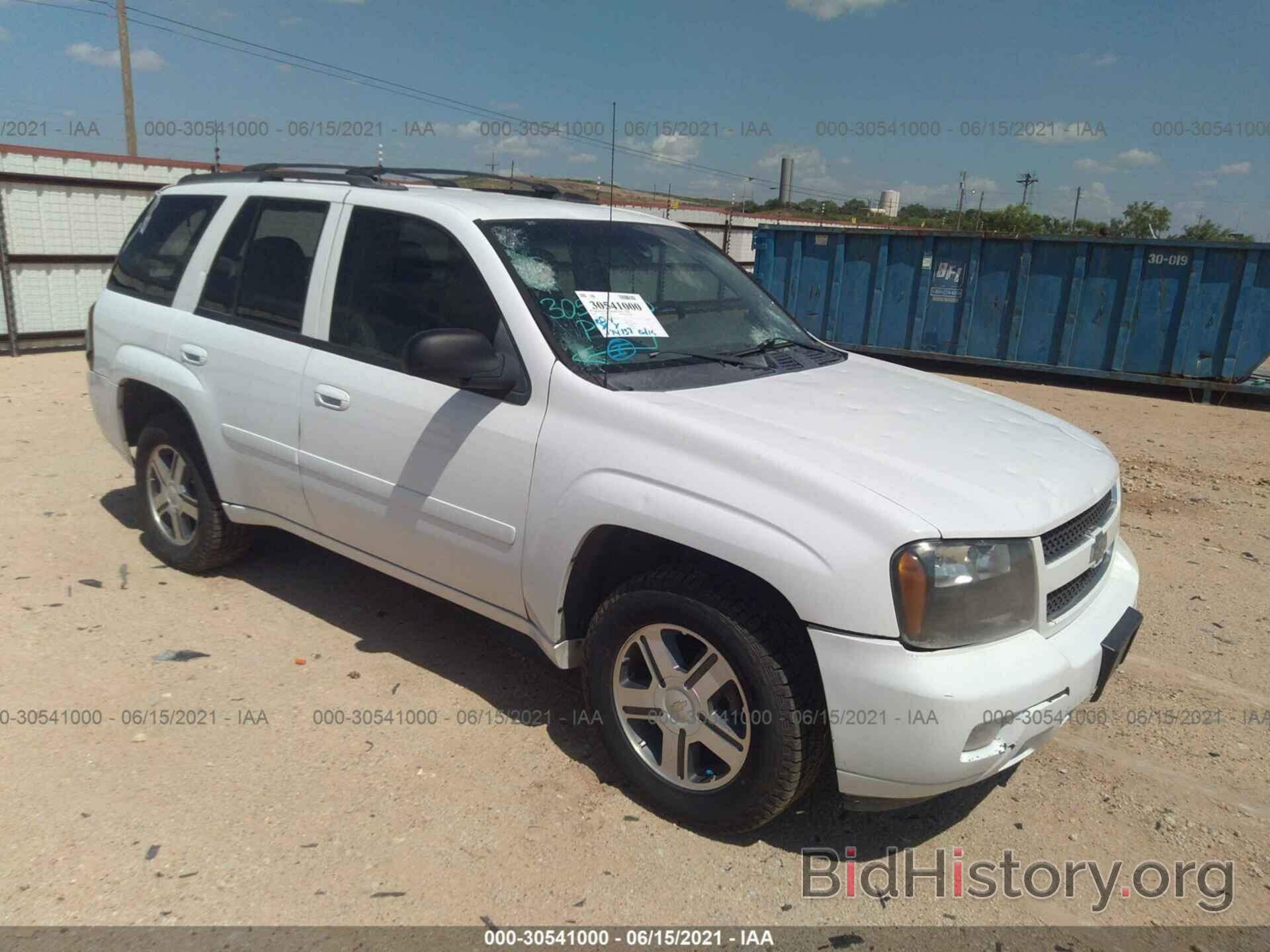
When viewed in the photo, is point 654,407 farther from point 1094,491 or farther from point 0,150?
point 0,150

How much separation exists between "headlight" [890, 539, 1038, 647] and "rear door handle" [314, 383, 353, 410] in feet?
7.28

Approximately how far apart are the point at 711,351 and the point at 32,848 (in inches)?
108

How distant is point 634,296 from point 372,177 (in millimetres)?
1475

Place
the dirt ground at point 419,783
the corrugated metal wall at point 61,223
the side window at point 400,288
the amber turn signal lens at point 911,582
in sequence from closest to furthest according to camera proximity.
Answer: the amber turn signal lens at point 911,582 < the dirt ground at point 419,783 < the side window at point 400,288 < the corrugated metal wall at point 61,223

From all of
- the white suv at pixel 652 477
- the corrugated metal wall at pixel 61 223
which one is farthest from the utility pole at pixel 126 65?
the white suv at pixel 652 477

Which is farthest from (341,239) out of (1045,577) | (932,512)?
(1045,577)

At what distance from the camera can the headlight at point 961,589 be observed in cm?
248

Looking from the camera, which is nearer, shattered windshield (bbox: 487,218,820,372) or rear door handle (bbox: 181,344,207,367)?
shattered windshield (bbox: 487,218,820,372)

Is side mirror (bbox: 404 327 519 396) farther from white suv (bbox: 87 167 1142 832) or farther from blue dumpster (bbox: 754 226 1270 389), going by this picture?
blue dumpster (bbox: 754 226 1270 389)

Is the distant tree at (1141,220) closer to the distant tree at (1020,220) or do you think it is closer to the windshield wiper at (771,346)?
the distant tree at (1020,220)

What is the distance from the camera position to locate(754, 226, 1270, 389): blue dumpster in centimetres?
1105

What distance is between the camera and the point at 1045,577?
8.83 ft

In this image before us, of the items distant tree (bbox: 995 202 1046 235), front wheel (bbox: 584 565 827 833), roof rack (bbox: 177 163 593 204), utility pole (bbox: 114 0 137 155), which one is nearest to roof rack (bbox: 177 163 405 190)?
roof rack (bbox: 177 163 593 204)

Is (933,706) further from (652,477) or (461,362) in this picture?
(461,362)
